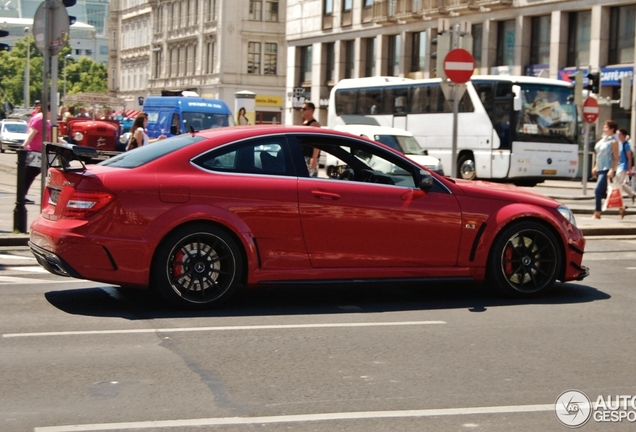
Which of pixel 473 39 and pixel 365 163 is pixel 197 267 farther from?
pixel 473 39

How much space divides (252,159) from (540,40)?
3867cm

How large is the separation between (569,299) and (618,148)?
36.6ft

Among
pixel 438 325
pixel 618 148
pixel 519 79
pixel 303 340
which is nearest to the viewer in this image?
pixel 303 340

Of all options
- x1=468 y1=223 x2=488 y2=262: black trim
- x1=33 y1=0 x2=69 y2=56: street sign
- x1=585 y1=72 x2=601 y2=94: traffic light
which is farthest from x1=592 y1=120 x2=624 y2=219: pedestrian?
x1=468 y1=223 x2=488 y2=262: black trim

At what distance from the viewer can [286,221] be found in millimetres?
9055

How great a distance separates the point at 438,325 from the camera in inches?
337

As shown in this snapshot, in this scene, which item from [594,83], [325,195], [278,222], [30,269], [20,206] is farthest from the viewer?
[594,83]

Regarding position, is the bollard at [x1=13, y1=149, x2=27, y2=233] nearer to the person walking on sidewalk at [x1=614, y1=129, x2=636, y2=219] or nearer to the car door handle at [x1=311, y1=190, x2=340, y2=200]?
the car door handle at [x1=311, y1=190, x2=340, y2=200]

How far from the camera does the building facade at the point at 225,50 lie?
3273 inches

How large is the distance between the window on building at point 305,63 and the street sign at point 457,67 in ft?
155

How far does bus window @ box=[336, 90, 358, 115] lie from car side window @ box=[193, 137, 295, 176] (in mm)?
32894

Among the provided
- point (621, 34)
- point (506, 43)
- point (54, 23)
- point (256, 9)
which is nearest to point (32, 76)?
point (256, 9)

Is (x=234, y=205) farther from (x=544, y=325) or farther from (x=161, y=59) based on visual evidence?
(x=161, y=59)

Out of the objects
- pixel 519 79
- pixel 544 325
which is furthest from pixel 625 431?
pixel 519 79
